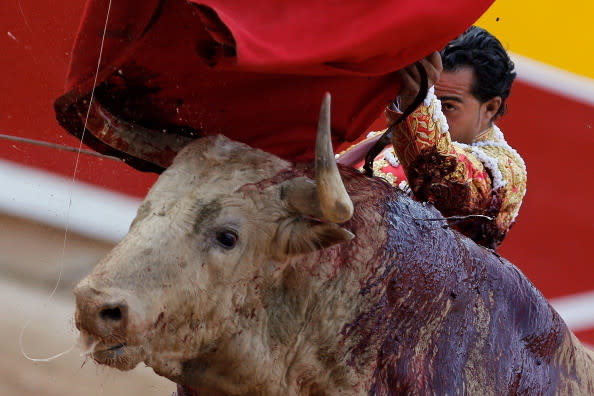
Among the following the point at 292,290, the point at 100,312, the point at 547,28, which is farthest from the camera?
the point at 547,28

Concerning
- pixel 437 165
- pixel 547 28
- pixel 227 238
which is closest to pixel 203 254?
pixel 227 238

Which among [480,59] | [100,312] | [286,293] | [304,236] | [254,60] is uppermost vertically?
[480,59]

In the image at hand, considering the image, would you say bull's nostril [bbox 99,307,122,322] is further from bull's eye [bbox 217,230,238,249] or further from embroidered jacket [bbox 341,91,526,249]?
embroidered jacket [bbox 341,91,526,249]

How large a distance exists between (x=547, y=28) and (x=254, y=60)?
310 centimetres

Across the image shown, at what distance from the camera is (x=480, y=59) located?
2.80m

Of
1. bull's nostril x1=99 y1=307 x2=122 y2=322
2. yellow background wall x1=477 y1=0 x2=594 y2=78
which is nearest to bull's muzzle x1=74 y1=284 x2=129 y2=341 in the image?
bull's nostril x1=99 y1=307 x2=122 y2=322

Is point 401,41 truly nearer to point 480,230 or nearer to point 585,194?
point 480,230

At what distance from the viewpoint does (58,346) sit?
390cm

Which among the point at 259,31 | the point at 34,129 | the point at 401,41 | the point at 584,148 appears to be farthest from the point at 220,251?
the point at 584,148

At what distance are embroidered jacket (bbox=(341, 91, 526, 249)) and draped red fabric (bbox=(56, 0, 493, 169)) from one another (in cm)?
17

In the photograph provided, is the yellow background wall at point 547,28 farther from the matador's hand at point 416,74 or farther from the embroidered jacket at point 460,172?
the matador's hand at point 416,74

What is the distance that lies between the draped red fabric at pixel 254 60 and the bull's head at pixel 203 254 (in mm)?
158

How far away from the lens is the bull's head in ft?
5.57

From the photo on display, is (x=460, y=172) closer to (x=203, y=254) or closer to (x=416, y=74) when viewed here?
(x=416, y=74)
